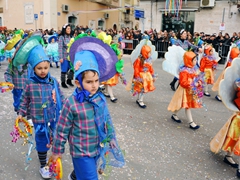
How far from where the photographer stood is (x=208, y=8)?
19.8 metres

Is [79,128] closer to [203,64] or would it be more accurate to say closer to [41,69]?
[41,69]

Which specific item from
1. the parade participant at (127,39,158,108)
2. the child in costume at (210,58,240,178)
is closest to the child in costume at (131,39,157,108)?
the parade participant at (127,39,158,108)

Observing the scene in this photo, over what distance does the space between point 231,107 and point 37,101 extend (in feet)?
7.70

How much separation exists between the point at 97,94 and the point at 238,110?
1.95m

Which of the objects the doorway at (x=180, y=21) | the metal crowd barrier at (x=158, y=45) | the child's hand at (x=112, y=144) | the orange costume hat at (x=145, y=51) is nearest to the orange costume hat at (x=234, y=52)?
the orange costume hat at (x=145, y=51)

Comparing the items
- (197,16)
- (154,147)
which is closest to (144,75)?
(154,147)

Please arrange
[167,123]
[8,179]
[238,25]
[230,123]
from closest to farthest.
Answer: [8,179] < [230,123] < [167,123] < [238,25]

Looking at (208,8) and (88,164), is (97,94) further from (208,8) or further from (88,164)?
(208,8)

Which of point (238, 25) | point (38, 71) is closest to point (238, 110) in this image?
→ point (38, 71)

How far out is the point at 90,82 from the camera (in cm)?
220

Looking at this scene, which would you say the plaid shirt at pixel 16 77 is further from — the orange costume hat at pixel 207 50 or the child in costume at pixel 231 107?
the orange costume hat at pixel 207 50

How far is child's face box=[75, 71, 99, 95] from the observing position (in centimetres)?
218

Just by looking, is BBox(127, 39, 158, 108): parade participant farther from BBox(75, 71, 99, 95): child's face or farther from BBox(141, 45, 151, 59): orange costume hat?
BBox(75, 71, 99, 95): child's face

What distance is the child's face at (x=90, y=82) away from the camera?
2.18 metres
